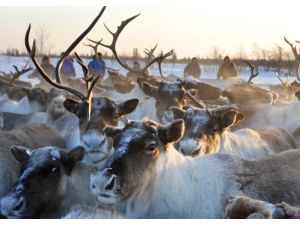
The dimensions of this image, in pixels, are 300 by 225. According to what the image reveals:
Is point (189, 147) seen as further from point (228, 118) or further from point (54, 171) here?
point (54, 171)

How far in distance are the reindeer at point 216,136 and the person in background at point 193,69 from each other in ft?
10.2

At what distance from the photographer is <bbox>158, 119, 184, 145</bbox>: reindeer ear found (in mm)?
4773

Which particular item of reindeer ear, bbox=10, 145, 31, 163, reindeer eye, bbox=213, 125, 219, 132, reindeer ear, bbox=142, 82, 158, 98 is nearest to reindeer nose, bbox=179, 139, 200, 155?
reindeer eye, bbox=213, 125, 219, 132

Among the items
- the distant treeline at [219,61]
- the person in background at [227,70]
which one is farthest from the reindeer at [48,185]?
the person in background at [227,70]

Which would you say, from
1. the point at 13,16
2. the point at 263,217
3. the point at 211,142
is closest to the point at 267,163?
the point at 211,142

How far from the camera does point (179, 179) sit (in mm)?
4859

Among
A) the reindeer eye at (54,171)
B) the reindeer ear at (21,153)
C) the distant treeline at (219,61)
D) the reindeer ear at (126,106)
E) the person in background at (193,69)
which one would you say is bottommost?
the reindeer eye at (54,171)

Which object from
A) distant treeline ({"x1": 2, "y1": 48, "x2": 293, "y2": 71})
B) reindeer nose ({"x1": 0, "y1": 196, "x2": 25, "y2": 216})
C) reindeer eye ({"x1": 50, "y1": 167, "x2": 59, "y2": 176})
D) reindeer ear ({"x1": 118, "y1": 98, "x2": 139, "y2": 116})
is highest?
distant treeline ({"x1": 2, "y1": 48, "x2": 293, "y2": 71})

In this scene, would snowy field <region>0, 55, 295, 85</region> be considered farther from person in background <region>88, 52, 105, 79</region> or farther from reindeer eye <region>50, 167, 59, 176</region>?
reindeer eye <region>50, 167, 59, 176</region>

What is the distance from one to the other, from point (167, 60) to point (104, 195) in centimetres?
669

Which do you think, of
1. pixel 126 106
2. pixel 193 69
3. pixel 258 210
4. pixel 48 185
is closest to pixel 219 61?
pixel 193 69

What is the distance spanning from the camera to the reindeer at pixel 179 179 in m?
4.66

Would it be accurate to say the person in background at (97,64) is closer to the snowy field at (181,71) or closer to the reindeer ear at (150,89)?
the snowy field at (181,71)

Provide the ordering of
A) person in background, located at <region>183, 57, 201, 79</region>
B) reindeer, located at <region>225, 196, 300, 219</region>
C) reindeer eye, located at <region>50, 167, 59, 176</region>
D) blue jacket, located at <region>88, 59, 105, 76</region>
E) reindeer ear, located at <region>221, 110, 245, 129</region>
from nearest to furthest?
reindeer, located at <region>225, 196, 300, 219</region> < reindeer eye, located at <region>50, 167, 59, 176</region> < reindeer ear, located at <region>221, 110, 245, 129</region> < person in background, located at <region>183, 57, 201, 79</region> < blue jacket, located at <region>88, 59, 105, 76</region>
